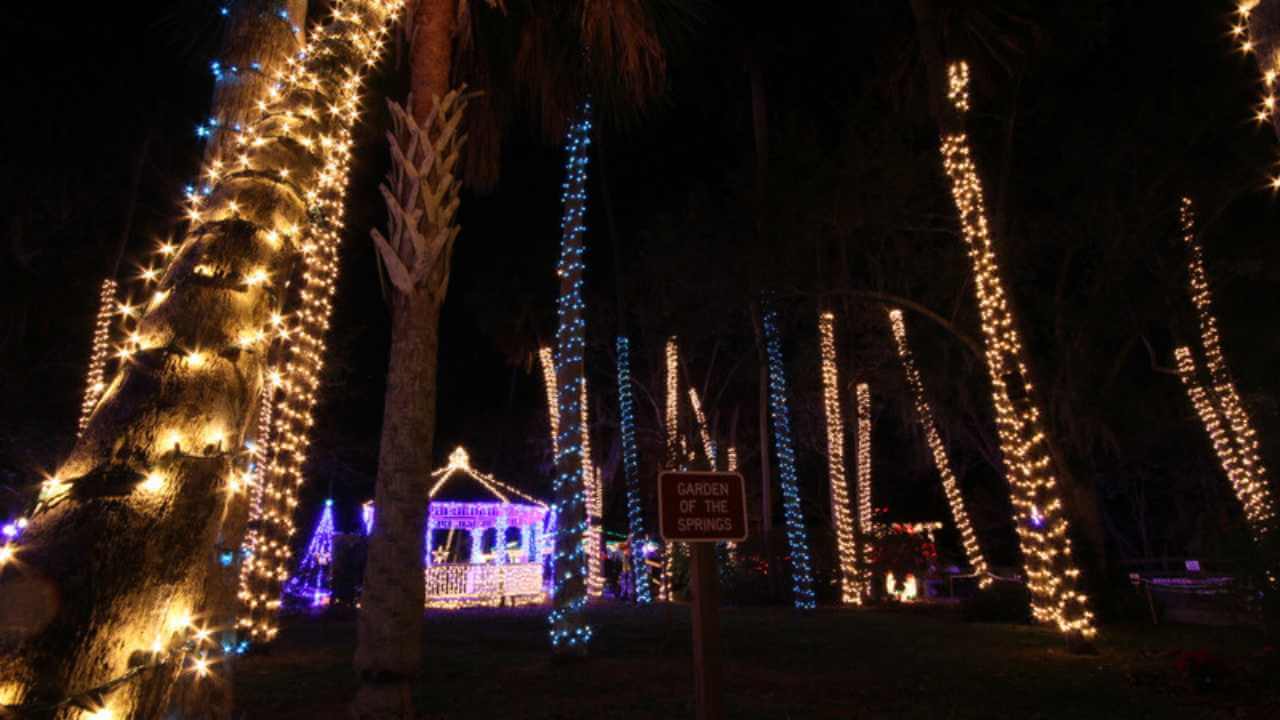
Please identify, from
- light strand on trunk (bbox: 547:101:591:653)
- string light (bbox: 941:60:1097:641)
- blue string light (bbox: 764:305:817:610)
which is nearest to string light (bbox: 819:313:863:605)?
blue string light (bbox: 764:305:817:610)

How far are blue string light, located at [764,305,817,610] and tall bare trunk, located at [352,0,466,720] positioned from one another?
1271cm

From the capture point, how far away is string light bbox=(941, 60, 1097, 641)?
1128 centimetres

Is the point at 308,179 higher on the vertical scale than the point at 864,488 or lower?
higher

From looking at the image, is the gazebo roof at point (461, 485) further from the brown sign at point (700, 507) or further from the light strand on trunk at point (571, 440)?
the brown sign at point (700, 507)

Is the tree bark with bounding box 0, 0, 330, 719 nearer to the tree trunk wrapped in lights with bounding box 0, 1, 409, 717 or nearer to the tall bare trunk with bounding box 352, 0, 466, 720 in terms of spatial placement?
the tree trunk wrapped in lights with bounding box 0, 1, 409, 717

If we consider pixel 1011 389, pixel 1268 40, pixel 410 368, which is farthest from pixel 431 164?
pixel 1011 389

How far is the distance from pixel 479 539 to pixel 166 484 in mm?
22132

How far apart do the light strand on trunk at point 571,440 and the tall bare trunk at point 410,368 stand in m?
3.07

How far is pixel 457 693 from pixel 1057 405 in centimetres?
1674

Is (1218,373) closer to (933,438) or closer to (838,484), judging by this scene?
(933,438)

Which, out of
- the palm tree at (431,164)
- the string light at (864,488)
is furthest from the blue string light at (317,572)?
the string light at (864,488)

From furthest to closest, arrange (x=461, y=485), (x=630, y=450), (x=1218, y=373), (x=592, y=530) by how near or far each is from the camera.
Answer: (x=592, y=530)
(x=630, y=450)
(x=461, y=485)
(x=1218, y=373)

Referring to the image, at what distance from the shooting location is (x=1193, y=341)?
18.5 metres

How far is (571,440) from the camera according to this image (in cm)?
995
